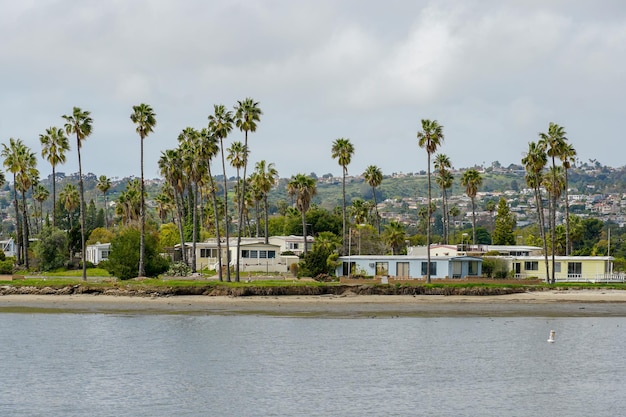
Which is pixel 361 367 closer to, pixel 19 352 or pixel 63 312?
pixel 19 352

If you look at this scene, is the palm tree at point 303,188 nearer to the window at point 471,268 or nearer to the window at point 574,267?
the window at point 471,268

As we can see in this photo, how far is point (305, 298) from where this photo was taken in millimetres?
69125

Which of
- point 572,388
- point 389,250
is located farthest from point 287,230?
point 572,388

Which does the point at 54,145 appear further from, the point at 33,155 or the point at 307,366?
the point at 307,366

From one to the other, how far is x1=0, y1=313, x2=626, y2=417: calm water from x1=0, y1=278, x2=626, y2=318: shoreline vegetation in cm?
273

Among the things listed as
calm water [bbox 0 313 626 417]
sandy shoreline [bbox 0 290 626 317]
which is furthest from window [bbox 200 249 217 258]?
calm water [bbox 0 313 626 417]

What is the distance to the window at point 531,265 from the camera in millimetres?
89125

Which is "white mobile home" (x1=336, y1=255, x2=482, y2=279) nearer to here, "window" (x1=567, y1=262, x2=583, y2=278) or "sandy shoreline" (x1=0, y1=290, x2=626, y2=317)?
"sandy shoreline" (x1=0, y1=290, x2=626, y2=317)

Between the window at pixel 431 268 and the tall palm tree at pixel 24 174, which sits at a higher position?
the tall palm tree at pixel 24 174

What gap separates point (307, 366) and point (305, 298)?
85.6ft

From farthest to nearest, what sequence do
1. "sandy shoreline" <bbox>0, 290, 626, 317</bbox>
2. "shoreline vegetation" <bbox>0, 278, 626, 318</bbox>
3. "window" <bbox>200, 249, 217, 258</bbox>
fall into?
"window" <bbox>200, 249, 217, 258</bbox> → "shoreline vegetation" <bbox>0, 278, 626, 318</bbox> → "sandy shoreline" <bbox>0, 290, 626, 317</bbox>

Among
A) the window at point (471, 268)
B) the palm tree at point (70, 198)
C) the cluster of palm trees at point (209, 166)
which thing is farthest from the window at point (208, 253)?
the palm tree at point (70, 198)

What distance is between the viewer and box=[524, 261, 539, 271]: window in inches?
3509

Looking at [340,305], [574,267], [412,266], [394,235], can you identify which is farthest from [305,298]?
[394,235]
